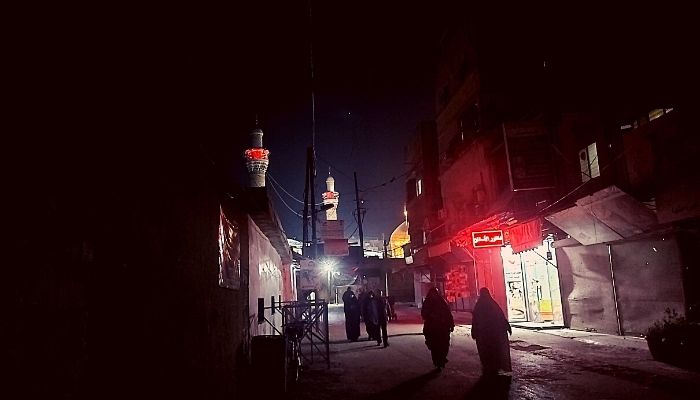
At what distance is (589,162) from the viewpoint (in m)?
15.6

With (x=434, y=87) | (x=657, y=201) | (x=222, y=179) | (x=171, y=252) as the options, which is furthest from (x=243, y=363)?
(x=434, y=87)

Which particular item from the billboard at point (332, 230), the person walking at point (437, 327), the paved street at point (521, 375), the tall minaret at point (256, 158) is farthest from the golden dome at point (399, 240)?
the person walking at point (437, 327)

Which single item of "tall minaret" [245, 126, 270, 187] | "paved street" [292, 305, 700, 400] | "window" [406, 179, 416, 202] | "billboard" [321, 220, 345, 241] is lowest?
"paved street" [292, 305, 700, 400]

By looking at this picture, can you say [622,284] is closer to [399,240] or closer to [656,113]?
[656,113]

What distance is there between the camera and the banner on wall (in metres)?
6.50

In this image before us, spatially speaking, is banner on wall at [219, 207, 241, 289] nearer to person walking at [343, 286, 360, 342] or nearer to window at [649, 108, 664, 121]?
person walking at [343, 286, 360, 342]

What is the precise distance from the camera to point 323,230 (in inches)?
977

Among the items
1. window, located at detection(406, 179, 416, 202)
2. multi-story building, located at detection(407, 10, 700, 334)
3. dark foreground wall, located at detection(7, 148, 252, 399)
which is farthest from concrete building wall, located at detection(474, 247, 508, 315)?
dark foreground wall, located at detection(7, 148, 252, 399)

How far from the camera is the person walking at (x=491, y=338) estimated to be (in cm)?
948

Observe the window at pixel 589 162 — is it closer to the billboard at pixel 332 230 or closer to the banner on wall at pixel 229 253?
the banner on wall at pixel 229 253

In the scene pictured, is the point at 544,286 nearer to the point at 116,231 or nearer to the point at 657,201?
the point at 657,201

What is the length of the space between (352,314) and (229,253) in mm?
10670

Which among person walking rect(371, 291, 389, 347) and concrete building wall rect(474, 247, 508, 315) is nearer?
person walking rect(371, 291, 389, 347)

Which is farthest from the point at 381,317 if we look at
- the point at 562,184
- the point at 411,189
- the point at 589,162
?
the point at 411,189
